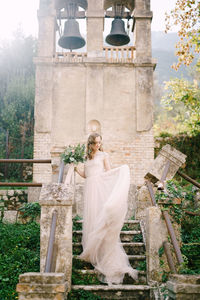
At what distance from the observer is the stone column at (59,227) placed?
141 inches

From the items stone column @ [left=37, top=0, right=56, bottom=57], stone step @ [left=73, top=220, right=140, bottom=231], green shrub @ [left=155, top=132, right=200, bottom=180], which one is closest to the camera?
stone step @ [left=73, top=220, right=140, bottom=231]

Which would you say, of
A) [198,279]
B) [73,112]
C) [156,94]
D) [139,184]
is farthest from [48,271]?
[156,94]

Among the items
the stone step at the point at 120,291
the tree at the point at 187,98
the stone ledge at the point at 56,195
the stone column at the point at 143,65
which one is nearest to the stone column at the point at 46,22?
the stone column at the point at 143,65

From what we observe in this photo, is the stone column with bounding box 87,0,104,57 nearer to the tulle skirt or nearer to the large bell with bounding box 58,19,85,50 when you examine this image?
the large bell with bounding box 58,19,85,50

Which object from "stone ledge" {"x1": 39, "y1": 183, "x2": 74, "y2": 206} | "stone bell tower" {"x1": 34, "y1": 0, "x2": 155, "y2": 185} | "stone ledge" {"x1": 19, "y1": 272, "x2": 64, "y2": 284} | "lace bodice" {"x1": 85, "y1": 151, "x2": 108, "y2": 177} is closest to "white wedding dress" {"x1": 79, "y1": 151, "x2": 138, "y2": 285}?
"lace bodice" {"x1": 85, "y1": 151, "x2": 108, "y2": 177}

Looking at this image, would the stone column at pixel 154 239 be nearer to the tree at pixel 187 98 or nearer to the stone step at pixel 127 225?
the stone step at pixel 127 225

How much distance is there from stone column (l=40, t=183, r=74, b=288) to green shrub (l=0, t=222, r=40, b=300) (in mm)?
736

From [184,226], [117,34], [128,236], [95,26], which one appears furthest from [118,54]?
[128,236]

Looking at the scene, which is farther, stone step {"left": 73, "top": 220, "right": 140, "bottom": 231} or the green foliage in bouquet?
stone step {"left": 73, "top": 220, "right": 140, "bottom": 231}

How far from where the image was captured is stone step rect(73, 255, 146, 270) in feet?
14.0

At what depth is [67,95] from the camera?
920cm

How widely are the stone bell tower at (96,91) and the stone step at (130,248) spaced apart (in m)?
4.23

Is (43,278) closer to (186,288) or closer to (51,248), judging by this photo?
(51,248)

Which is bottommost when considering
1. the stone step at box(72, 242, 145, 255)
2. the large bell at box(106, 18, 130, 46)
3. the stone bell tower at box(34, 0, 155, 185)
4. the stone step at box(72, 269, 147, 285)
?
the stone step at box(72, 269, 147, 285)
